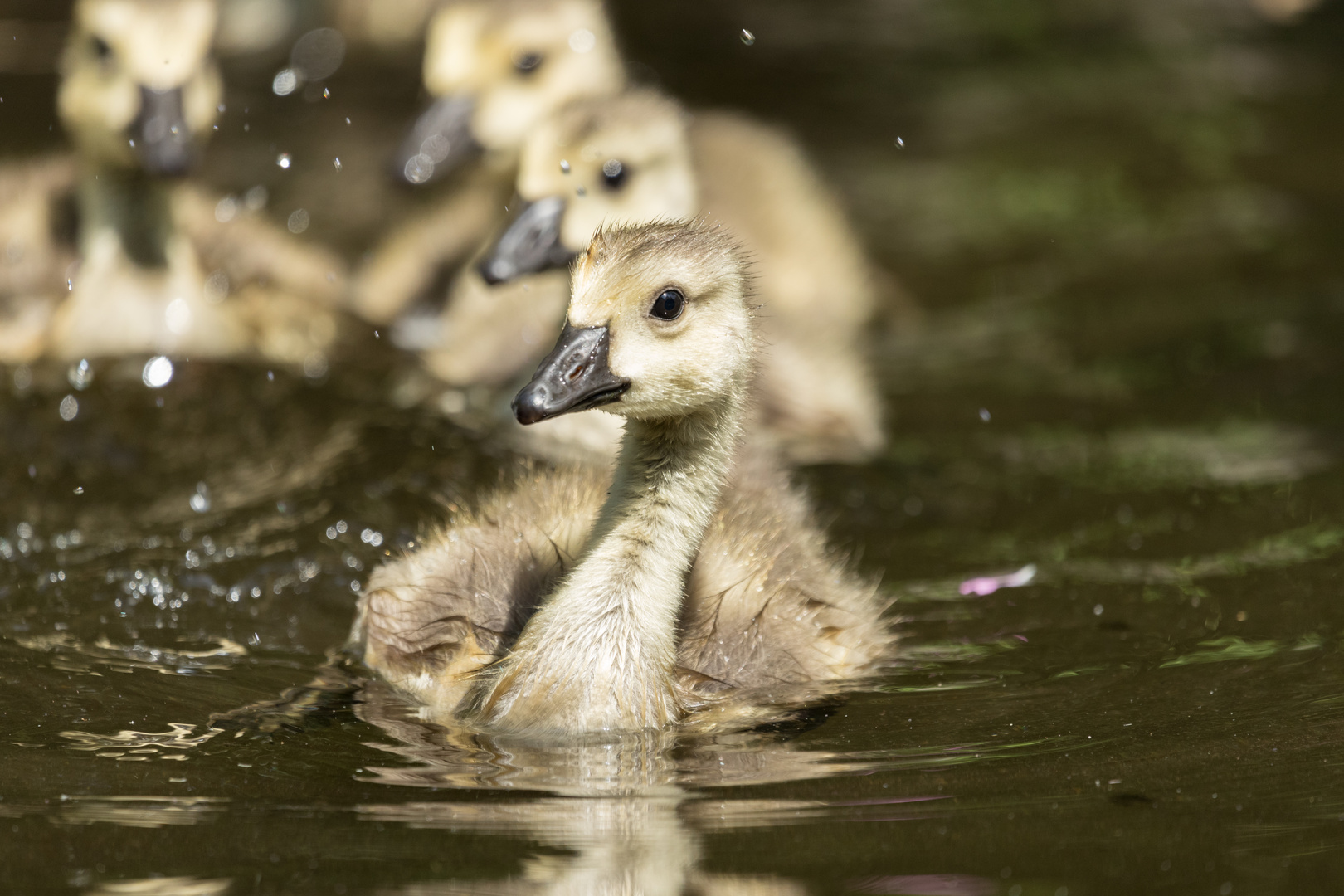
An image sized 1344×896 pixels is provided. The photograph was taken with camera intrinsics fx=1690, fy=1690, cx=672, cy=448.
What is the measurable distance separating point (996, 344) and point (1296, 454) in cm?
207

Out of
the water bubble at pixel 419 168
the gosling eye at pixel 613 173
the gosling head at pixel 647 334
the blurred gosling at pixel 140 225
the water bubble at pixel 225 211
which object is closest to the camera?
the gosling head at pixel 647 334

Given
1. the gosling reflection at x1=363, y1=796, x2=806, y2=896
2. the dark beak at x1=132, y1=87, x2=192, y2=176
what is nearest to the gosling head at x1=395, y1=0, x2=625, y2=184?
the dark beak at x1=132, y1=87, x2=192, y2=176

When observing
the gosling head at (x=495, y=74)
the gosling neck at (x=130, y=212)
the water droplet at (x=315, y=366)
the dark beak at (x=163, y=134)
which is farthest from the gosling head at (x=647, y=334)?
the gosling head at (x=495, y=74)

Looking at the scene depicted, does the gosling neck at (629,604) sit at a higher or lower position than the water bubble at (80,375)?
lower

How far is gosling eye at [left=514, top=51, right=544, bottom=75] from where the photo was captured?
7512 mm

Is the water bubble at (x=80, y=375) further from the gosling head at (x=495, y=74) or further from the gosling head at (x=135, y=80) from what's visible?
the gosling head at (x=495, y=74)

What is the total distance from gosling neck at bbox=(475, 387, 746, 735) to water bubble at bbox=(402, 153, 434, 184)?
11.5ft

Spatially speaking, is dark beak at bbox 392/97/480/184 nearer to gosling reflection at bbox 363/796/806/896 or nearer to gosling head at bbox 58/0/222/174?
gosling head at bbox 58/0/222/174

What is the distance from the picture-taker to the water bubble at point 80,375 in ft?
20.2

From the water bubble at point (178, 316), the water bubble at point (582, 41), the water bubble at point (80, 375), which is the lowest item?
the water bubble at point (80, 375)

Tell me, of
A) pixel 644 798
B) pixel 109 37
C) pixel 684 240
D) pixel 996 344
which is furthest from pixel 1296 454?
pixel 109 37

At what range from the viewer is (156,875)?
2.79 metres

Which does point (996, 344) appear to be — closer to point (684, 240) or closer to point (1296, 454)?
point (1296, 454)

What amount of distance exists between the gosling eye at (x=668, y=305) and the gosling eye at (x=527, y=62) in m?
4.00
